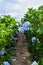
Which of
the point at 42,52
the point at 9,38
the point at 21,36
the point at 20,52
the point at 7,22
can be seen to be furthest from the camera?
the point at 21,36

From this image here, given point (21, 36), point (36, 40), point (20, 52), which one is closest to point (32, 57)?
point (36, 40)

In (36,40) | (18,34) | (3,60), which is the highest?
(18,34)

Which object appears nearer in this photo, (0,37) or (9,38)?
(0,37)

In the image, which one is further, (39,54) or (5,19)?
(5,19)

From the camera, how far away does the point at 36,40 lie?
15.9 feet

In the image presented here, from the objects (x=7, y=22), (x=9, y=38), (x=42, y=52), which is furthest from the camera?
(x=7, y=22)

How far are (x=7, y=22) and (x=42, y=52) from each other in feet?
8.83

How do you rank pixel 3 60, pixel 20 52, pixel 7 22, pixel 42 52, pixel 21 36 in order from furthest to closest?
pixel 21 36 → pixel 7 22 → pixel 20 52 → pixel 3 60 → pixel 42 52

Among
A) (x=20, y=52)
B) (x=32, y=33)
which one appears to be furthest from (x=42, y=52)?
(x=20, y=52)

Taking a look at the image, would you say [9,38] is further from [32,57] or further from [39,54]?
[39,54]

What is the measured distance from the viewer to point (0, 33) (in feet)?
15.7

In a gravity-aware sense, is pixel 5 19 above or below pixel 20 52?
above

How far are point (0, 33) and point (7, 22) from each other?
2.02m

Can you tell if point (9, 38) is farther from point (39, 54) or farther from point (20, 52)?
point (39, 54)
